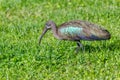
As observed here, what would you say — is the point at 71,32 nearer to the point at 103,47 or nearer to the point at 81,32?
the point at 81,32

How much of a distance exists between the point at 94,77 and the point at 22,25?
3.68 metres

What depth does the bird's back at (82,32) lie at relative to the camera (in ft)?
32.9

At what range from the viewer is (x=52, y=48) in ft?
34.5

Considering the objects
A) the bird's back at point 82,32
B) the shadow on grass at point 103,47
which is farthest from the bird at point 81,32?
the shadow on grass at point 103,47

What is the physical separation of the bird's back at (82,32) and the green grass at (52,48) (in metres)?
0.28

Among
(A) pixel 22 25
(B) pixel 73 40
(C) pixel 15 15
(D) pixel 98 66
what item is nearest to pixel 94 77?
(D) pixel 98 66

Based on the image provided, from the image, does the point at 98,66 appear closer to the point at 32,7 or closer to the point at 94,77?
the point at 94,77

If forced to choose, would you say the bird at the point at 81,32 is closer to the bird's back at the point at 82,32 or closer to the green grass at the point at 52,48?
the bird's back at the point at 82,32

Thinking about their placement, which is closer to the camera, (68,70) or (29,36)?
(68,70)

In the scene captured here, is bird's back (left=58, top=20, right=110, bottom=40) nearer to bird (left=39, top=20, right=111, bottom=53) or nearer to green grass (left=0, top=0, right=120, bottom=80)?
bird (left=39, top=20, right=111, bottom=53)

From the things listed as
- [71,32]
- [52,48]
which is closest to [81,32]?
[71,32]

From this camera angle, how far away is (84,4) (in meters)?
14.3

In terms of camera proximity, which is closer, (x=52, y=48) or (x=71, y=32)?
(x=71, y=32)

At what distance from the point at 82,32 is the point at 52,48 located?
27.2 inches
